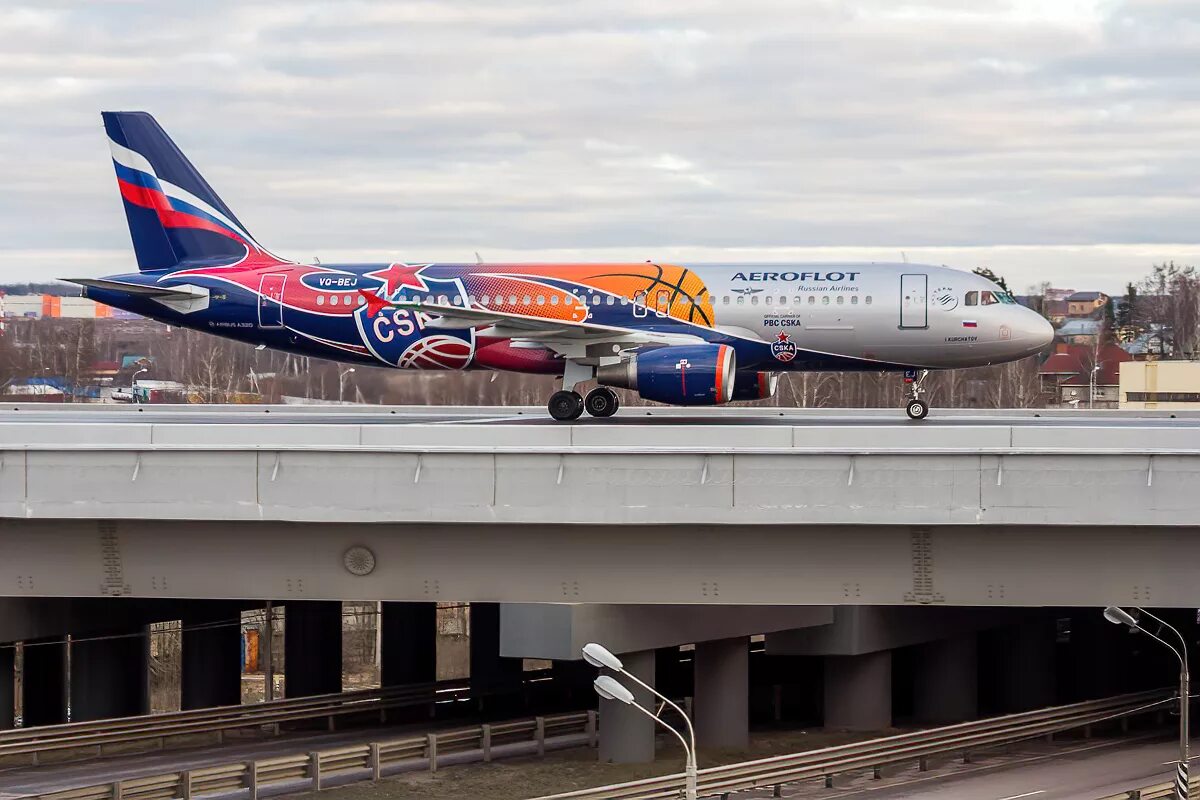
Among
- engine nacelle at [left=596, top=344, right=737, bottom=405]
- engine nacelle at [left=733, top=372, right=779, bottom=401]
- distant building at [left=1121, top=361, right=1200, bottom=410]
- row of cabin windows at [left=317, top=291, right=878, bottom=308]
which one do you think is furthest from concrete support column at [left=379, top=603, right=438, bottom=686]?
distant building at [left=1121, top=361, right=1200, bottom=410]

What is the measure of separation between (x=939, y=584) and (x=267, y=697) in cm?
2160

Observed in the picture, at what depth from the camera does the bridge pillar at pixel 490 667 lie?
39.5 meters

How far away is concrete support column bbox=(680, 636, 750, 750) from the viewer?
34625 mm

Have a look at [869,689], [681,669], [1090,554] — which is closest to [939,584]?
[1090,554]

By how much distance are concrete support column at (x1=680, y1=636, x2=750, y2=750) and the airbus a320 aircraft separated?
18.6 ft

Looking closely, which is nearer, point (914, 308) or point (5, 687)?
point (5, 687)

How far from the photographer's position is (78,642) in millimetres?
34938

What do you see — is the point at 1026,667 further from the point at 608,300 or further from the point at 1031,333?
the point at 608,300

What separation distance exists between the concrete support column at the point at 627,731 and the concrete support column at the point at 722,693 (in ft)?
11.9

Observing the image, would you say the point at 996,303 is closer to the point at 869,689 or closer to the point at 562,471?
the point at 869,689

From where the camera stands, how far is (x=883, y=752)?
109 feet

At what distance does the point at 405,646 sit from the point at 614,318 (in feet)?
40.3

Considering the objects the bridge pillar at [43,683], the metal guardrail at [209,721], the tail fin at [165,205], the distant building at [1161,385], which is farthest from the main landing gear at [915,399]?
the distant building at [1161,385]

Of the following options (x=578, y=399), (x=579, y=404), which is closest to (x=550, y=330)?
(x=578, y=399)
